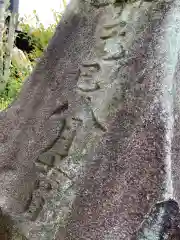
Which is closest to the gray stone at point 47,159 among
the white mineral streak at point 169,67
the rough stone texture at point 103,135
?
the rough stone texture at point 103,135

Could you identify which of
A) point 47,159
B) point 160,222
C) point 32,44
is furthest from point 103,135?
point 32,44

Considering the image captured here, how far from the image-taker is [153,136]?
67.4 inches

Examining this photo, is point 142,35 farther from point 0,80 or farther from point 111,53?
point 0,80

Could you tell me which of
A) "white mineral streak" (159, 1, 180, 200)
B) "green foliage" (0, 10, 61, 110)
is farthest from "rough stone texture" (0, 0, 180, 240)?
"green foliage" (0, 10, 61, 110)

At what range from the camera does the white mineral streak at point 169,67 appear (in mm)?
1700

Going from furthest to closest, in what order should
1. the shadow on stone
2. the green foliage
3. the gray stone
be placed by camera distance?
the green foliage, the gray stone, the shadow on stone

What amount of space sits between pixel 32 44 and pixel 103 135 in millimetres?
9674

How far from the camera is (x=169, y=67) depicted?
1.82m

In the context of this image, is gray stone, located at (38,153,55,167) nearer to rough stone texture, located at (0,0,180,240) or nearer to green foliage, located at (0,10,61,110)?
rough stone texture, located at (0,0,180,240)

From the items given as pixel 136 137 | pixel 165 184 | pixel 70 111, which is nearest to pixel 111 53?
pixel 70 111

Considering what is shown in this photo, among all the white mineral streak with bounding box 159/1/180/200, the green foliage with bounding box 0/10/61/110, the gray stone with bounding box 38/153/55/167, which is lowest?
the green foliage with bounding box 0/10/61/110

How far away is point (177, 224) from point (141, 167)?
8.6 inches

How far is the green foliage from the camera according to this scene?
875 cm

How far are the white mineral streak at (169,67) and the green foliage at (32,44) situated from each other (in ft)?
21.4
